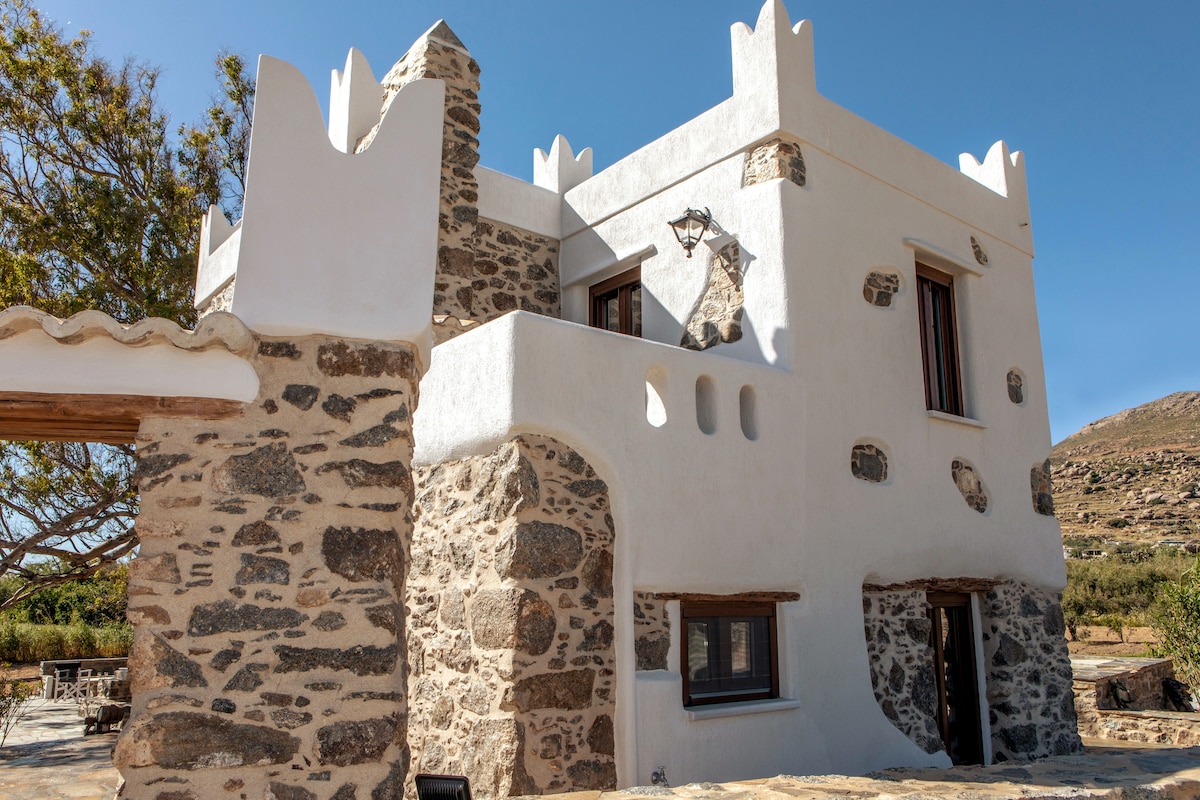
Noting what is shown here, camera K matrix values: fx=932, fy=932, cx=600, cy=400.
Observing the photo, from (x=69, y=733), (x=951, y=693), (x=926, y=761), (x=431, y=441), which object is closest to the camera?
(x=431, y=441)

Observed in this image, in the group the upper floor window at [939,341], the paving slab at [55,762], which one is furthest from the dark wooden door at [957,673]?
the paving slab at [55,762]

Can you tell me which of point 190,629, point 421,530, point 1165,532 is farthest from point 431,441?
point 1165,532

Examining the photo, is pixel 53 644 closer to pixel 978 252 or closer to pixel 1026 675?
pixel 1026 675

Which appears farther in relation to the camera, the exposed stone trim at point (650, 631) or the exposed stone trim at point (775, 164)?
the exposed stone trim at point (775, 164)

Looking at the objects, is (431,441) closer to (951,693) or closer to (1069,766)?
(1069,766)

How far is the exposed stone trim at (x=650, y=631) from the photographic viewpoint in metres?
6.17

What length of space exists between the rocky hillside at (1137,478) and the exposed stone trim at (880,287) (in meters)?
22.8

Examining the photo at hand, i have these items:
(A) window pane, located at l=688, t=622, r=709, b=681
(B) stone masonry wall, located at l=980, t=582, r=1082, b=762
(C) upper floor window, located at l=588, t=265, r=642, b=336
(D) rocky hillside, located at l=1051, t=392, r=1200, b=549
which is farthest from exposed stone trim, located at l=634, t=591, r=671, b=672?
(D) rocky hillside, located at l=1051, t=392, r=1200, b=549

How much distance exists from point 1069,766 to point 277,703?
5.43m

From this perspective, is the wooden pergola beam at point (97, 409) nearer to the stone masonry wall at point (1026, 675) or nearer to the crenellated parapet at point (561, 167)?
the crenellated parapet at point (561, 167)

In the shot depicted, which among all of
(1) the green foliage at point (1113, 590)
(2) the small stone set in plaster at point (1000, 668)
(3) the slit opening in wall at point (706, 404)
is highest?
(3) the slit opening in wall at point (706, 404)

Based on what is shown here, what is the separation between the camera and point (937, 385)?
30.8ft

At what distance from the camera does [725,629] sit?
6.80 metres

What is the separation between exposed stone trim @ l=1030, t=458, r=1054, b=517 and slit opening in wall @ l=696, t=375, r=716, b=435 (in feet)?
15.5
